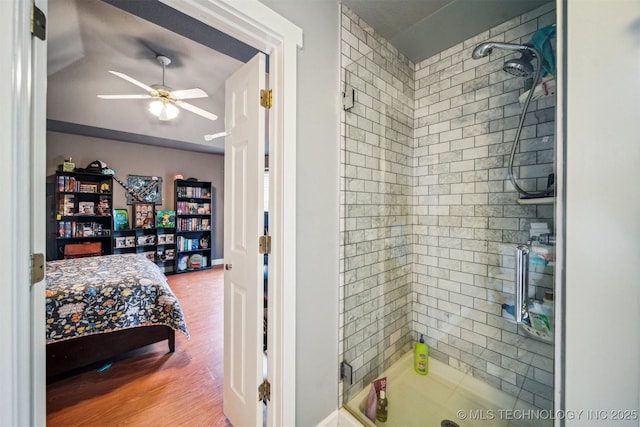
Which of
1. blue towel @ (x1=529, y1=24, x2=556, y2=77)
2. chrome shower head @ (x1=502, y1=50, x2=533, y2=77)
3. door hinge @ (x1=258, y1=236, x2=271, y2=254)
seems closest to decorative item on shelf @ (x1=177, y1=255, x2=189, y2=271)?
door hinge @ (x1=258, y1=236, x2=271, y2=254)

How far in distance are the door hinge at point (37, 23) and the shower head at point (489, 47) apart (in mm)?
2035

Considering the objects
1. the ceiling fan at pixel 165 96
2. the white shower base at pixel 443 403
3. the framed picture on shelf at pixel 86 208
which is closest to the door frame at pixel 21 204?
the white shower base at pixel 443 403

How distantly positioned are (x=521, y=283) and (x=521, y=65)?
1.24 metres

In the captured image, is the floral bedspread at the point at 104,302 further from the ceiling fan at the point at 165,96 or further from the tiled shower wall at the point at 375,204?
the ceiling fan at the point at 165,96

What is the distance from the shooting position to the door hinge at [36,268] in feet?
2.17

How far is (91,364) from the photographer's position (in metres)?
2.06

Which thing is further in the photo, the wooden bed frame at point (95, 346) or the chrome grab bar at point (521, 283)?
the wooden bed frame at point (95, 346)

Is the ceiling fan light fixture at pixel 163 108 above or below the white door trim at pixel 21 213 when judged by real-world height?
above

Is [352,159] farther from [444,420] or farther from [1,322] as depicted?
[444,420]

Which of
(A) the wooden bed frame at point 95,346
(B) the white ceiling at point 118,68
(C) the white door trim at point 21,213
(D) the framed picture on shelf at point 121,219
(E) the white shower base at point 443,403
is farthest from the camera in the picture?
(D) the framed picture on shelf at point 121,219

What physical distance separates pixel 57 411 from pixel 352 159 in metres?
2.52

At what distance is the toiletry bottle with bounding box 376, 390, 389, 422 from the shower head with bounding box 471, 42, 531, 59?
7.14 feet

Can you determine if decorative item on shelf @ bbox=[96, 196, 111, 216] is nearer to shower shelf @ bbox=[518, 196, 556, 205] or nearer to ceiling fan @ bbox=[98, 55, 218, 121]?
ceiling fan @ bbox=[98, 55, 218, 121]

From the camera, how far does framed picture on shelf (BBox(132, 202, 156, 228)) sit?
4.77 metres
